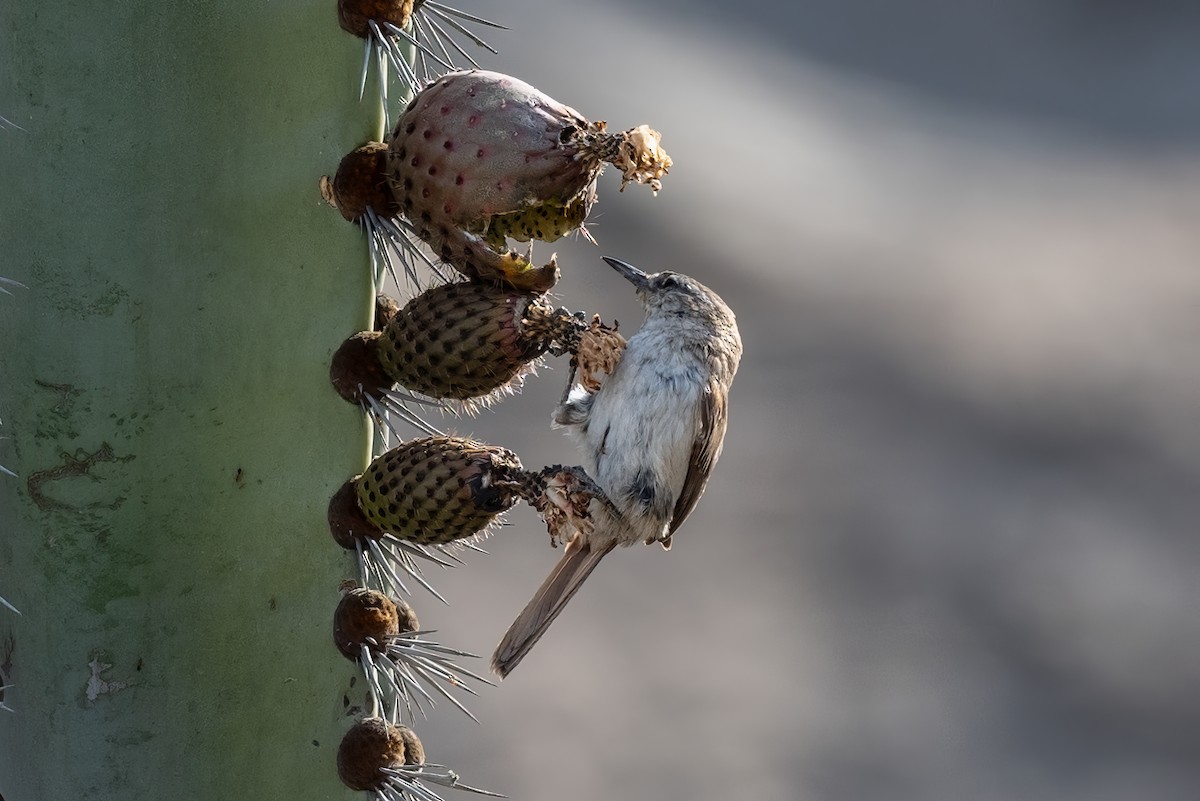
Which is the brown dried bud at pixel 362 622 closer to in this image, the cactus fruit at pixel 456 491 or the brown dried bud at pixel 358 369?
the cactus fruit at pixel 456 491

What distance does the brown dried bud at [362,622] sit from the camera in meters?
2.06

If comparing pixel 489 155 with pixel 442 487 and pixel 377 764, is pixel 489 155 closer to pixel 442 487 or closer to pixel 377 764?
pixel 442 487

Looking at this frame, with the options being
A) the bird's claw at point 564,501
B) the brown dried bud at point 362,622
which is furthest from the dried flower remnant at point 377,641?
the bird's claw at point 564,501

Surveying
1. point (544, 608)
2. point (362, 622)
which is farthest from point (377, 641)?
point (544, 608)

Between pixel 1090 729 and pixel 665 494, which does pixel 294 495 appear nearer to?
pixel 665 494

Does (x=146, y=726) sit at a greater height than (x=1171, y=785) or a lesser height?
greater

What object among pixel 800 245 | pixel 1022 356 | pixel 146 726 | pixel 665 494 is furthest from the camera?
pixel 800 245

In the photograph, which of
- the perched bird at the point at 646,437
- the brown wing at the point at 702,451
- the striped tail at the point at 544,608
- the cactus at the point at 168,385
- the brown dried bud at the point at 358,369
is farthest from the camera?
the brown wing at the point at 702,451

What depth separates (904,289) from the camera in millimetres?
8633

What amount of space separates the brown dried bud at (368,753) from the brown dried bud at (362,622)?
0.38 ft

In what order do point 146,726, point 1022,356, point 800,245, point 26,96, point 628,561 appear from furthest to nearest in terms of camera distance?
point 800,245
point 1022,356
point 628,561
point 146,726
point 26,96

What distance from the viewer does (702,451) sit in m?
2.58

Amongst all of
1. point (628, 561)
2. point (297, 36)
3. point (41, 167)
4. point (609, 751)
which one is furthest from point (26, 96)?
point (628, 561)

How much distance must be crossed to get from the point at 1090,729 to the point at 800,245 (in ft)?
12.5
